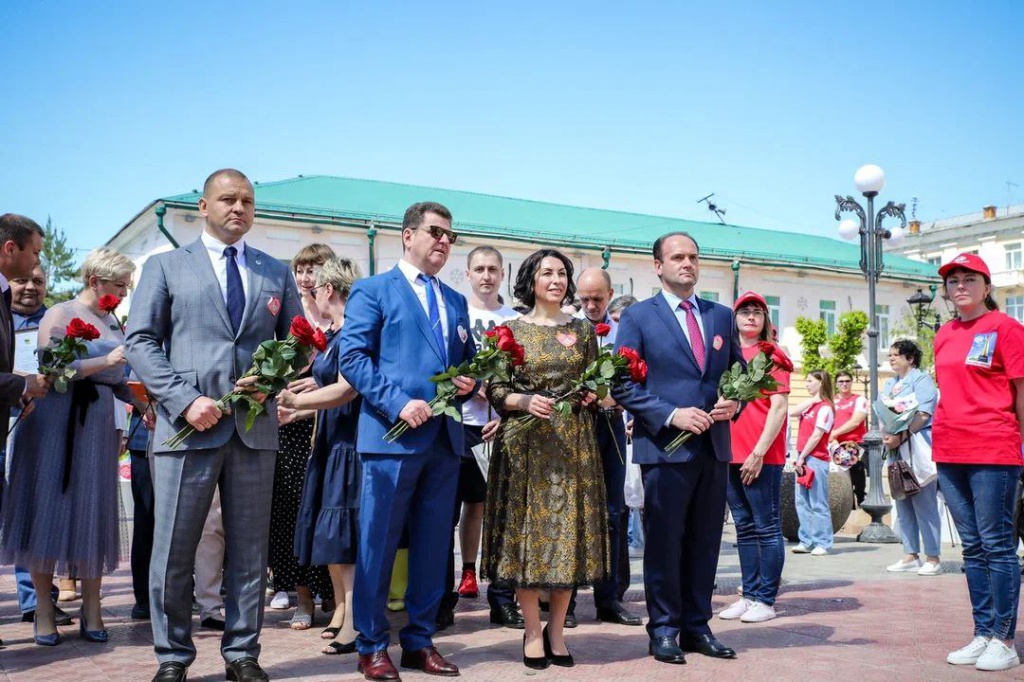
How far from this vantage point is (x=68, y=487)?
586 cm

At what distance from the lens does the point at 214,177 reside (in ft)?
16.1

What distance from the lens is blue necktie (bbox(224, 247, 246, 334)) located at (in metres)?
4.77

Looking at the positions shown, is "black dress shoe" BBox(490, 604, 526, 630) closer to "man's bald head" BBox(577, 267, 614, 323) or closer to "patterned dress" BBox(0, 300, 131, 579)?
"man's bald head" BBox(577, 267, 614, 323)

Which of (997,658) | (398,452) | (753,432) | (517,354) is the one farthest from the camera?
(753,432)

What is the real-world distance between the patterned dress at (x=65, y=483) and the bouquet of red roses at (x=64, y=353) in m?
0.40

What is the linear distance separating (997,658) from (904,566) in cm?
454

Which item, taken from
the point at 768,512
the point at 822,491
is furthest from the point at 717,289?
the point at 768,512

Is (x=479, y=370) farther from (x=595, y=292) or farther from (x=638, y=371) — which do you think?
(x=595, y=292)

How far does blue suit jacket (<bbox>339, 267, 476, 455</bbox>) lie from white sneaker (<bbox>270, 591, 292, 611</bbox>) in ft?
8.17

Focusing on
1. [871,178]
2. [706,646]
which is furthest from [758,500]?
[871,178]

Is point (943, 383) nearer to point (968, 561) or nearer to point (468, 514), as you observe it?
point (968, 561)

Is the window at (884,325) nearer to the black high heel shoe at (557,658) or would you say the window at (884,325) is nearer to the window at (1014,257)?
the window at (1014,257)

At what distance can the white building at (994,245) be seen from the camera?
63188 millimetres

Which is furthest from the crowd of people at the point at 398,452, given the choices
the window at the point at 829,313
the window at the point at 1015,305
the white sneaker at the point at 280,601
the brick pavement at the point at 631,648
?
the window at the point at 1015,305
